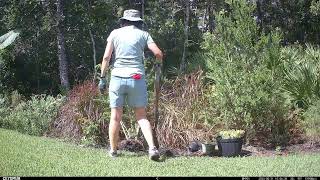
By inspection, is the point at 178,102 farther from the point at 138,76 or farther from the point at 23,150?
the point at 23,150

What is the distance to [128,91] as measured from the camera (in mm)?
6488

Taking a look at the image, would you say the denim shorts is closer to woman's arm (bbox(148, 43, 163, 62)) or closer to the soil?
woman's arm (bbox(148, 43, 163, 62))

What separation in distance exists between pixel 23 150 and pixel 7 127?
11.5 feet

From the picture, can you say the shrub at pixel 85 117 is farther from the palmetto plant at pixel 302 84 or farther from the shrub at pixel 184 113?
the palmetto plant at pixel 302 84

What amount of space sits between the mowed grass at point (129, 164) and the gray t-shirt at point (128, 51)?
1220mm

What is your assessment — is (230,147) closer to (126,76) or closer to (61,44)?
(126,76)

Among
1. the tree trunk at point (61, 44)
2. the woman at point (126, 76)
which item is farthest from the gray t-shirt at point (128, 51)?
the tree trunk at point (61, 44)

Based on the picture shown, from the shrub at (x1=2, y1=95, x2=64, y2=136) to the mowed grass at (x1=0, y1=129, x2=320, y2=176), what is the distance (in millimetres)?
2341

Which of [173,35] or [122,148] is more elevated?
[173,35]

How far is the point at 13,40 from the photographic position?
14.4 m

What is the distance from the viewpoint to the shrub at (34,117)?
939cm

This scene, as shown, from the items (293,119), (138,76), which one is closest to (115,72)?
(138,76)

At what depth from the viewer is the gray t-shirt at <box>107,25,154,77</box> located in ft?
21.3

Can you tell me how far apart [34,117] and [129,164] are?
4235mm
